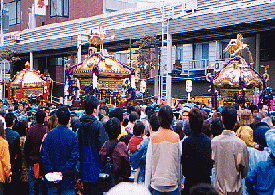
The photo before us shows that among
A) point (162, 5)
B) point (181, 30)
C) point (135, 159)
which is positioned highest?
point (162, 5)

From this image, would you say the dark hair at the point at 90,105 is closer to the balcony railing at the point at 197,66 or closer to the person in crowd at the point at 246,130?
the person in crowd at the point at 246,130

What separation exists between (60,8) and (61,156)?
1318 inches

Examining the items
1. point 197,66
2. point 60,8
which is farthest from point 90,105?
point 60,8

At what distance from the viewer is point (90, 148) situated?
6.26 meters

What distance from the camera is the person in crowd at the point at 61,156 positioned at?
→ 612 centimetres

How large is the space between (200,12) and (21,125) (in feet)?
50.9

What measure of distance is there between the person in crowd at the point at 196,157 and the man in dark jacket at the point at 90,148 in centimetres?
155

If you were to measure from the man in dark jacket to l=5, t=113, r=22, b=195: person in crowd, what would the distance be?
5.37ft

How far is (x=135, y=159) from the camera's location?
5848mm

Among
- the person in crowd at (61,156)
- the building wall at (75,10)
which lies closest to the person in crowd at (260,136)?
the person in crowd at (61,156)

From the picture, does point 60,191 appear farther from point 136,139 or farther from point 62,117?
point 136,139

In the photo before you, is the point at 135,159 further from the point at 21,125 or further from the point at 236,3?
the point at 236,3

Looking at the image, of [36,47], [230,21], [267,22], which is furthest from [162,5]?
[36,47]

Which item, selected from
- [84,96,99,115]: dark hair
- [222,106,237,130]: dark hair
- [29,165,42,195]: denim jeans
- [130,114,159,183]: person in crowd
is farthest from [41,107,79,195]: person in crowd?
[222,106,237,130]: dark hair
